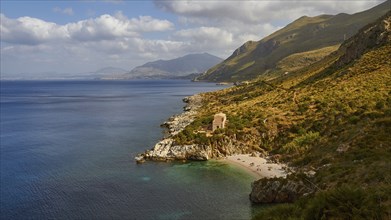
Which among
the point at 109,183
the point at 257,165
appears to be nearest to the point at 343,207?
the point at 257,165

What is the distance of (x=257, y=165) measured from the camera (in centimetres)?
Answer: 5284

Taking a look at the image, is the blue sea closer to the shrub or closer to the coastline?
the coastline

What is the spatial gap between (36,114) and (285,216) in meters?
131

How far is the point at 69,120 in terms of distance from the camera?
114m

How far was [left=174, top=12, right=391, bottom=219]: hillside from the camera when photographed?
19506mm

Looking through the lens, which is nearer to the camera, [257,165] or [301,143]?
[257,165]

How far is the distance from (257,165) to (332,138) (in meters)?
12.2

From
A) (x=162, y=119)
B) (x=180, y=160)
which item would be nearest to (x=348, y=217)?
(x=180, y=160)

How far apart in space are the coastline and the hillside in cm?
200

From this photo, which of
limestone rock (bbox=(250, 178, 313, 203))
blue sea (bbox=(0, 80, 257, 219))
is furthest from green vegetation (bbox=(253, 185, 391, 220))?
limestone rock (bbox=(250, 178, 313, 203))

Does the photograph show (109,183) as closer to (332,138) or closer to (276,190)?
(276,190)

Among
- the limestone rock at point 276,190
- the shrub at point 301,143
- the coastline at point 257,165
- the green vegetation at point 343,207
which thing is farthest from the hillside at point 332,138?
the coastline at point 257,165

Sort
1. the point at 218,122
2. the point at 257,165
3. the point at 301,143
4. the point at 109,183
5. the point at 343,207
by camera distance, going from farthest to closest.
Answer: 1. the point at 218,122
2. the point at 301,143
3. the point at 257,165
4. the point at 109,183
5. the point at 343,207

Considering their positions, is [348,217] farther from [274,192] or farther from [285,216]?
[274,192]
